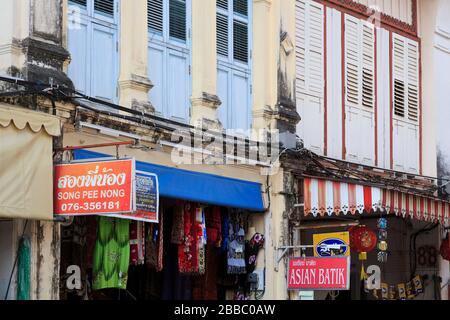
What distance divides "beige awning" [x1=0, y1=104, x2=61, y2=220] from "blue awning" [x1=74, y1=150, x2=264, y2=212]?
2.35ft

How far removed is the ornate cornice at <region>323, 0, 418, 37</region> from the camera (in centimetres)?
1678

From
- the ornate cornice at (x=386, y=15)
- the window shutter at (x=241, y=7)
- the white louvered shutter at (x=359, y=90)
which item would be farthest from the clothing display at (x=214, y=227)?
the ornate cornice at (x=386, y=15)

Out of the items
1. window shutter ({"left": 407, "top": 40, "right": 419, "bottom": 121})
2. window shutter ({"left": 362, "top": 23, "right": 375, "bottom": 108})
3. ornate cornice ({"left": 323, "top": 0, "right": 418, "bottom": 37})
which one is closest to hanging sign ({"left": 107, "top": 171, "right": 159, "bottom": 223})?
ornate cornice ({"left": 323, "top": 0, "right": 418, "bottom": 37})

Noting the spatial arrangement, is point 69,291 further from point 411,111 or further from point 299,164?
point 411,111

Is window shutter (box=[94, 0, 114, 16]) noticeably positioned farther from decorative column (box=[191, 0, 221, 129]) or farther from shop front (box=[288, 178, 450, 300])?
shop front (box=[288, 178, 450, 300])

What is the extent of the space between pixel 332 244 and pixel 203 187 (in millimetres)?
2052

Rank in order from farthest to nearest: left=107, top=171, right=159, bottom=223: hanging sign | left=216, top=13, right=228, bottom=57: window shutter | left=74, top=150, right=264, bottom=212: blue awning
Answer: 1. left=216, top=13, right=228, bottom=57: window shutter
2. left=74, top=150, right=264, bottom=212: blue awning
3. left=107, top=171, right=159, bottom=223: hanging sign

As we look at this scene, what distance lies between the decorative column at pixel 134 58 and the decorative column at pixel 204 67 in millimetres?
1010

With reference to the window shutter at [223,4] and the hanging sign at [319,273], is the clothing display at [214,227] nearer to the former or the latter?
the hanging sign at [319,273]

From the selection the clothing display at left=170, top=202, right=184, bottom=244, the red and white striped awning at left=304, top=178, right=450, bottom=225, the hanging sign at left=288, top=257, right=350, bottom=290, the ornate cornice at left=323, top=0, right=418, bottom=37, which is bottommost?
the hanging sign at left=288, top=257, right=350, bottom=290

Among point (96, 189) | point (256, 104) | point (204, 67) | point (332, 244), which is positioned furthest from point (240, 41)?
→ point (96, 189)

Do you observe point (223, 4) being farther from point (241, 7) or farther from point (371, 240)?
point (371, 240)

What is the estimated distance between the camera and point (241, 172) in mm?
13898
